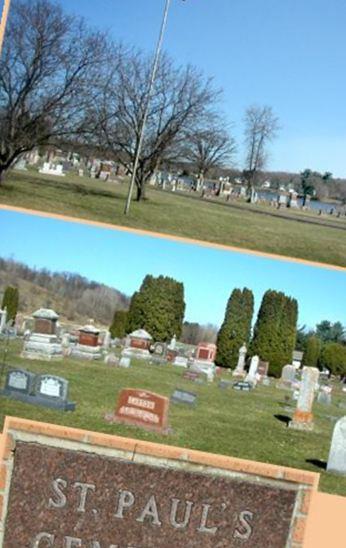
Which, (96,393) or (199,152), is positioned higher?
(199,152)

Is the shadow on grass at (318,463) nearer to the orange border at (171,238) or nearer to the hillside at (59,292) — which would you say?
the orange border at (171,238)

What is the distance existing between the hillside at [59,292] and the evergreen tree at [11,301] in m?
0.02

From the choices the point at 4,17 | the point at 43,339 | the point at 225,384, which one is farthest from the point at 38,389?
the point at 4,17

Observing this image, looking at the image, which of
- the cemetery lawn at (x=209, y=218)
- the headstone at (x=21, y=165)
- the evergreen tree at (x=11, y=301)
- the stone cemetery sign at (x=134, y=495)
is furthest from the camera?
the headstone at (x=21, y=165)

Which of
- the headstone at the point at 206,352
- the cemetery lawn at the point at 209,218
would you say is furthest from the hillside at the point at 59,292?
the cemetery lawn at the point at 209,218

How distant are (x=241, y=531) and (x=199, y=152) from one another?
184cm

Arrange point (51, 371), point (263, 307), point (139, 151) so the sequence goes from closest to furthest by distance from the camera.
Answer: point (263, 307) → point (51, 371) → point (139, 151)

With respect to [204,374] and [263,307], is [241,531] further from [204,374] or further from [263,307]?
[263,307]

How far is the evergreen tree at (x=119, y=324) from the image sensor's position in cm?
374

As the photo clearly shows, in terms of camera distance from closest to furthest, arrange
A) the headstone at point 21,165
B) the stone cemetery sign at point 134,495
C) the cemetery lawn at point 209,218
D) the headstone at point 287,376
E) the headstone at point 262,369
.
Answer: the stone cemetery sign at point 134,495, the headstone at point 262,369, the headstone at point 287,376, the cemetery lawn at point 209,218, the headstone at point 21,165

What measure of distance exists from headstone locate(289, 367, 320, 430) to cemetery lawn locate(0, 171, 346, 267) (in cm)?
68

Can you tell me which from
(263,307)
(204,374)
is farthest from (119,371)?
(263,307)

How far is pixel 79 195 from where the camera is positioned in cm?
443

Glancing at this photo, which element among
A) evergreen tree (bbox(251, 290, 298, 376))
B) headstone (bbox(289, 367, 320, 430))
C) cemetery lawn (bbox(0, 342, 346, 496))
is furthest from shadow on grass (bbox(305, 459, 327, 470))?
evergreen tree (bbox(251, 290, 298, 376))
